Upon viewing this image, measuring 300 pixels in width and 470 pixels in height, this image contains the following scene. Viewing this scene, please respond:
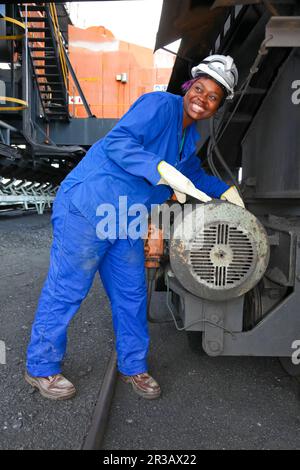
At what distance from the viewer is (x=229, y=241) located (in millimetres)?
1809

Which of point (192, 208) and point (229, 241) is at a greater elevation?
point (192, 208)

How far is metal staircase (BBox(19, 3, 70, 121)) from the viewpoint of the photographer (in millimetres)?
7887

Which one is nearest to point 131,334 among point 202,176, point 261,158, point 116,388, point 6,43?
point 116,388

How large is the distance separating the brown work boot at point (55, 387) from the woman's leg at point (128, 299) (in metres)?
0.32

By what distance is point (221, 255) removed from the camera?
1.82m

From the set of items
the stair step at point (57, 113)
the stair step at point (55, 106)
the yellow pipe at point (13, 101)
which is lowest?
the yellow pipe at point (13, 101)

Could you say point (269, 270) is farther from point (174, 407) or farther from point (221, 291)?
point (174, 407)

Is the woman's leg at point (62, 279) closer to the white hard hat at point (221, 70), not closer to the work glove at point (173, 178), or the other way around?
the work glove at point (173, 178)

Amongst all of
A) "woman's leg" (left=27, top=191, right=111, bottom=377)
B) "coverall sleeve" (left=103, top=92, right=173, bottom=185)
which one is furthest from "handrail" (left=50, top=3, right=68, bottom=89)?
"woman's leg" (left=27, top=191, right=111, bottom=377)

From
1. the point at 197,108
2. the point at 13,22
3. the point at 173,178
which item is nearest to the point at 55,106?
the point at 13,22

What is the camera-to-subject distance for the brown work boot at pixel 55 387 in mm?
2033

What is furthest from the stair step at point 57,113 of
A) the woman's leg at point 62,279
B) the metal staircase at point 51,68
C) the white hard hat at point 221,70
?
the white hard hat at point 221,70

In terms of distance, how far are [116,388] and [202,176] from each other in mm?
1367

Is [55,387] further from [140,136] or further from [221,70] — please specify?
[221,70]
